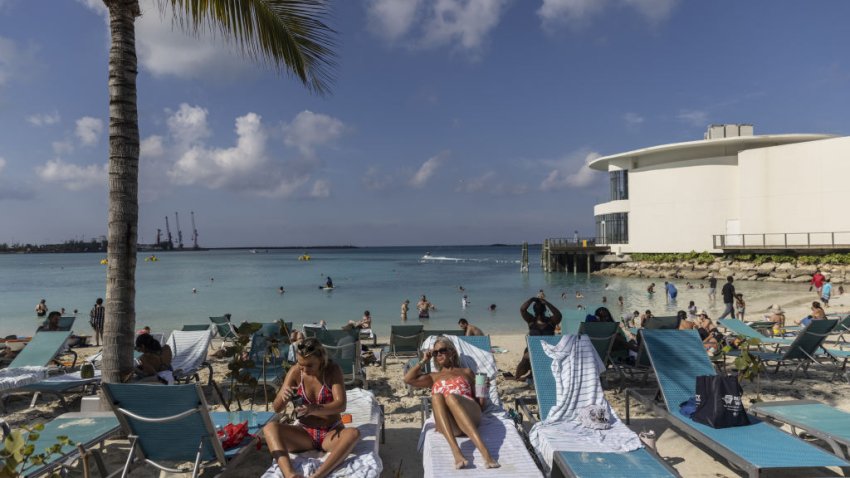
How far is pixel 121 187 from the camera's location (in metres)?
4.88

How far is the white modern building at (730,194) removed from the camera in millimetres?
33812

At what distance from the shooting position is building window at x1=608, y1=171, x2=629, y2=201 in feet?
144

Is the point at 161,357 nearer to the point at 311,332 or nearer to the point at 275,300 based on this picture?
the point at 311,332

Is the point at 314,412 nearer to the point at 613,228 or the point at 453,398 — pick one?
the point at 453,398

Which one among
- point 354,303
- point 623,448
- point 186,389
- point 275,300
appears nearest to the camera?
point 186,389

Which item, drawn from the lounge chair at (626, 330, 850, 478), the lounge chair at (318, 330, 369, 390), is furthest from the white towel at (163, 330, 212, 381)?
the lounge chair at (626, 330, 850, 478)

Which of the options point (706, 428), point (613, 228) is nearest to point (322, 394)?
point (706, 428)

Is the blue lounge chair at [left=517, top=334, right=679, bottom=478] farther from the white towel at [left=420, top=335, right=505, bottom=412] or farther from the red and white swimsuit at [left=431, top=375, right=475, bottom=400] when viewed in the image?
the white towel at [left=420, top=335, right=505, bottom=412]

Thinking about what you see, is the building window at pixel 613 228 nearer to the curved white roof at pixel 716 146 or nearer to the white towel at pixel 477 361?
the curved white roof at pixel 716 146

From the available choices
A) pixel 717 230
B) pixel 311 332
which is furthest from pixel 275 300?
pixel 717 230

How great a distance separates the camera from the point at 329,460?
354 centimetres

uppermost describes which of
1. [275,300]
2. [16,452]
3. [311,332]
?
[16,452]

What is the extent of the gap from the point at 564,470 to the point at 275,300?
1129 inches

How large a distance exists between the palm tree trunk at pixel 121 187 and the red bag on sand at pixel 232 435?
1653mm
